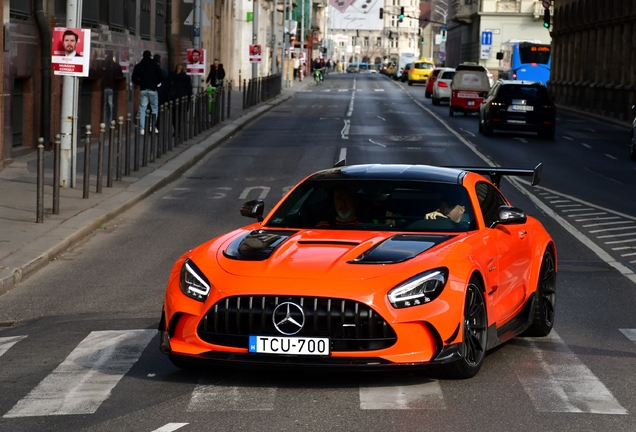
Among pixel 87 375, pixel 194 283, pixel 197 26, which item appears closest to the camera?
pixel 194 283

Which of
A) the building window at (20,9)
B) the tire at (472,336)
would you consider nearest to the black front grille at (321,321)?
the tire at (472,336)

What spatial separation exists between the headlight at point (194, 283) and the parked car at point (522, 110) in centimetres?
3035

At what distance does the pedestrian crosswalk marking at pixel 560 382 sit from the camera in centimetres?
689

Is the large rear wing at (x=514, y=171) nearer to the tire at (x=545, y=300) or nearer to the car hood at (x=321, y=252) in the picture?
the tire at (x=545, y=300)

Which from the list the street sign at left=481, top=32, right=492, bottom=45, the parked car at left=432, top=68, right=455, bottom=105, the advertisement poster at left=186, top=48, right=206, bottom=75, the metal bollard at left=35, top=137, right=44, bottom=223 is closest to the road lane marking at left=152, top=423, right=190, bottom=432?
the metal bollard at left=35, top=137, right=44, bottom=223

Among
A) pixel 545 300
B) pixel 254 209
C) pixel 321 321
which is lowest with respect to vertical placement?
pixel 545 300

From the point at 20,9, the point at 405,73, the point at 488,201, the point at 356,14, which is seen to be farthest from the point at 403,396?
the point at 356,14

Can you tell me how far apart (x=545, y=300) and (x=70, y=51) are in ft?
34.5

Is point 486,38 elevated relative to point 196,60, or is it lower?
elevated

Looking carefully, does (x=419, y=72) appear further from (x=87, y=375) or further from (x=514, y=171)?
(x=87, y=375)

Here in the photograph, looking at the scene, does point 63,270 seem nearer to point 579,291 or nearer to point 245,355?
point 579,291

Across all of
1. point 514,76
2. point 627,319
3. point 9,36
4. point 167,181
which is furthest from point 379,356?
point 514,76

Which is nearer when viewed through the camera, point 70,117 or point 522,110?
point 70,117

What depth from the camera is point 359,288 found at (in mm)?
7027
